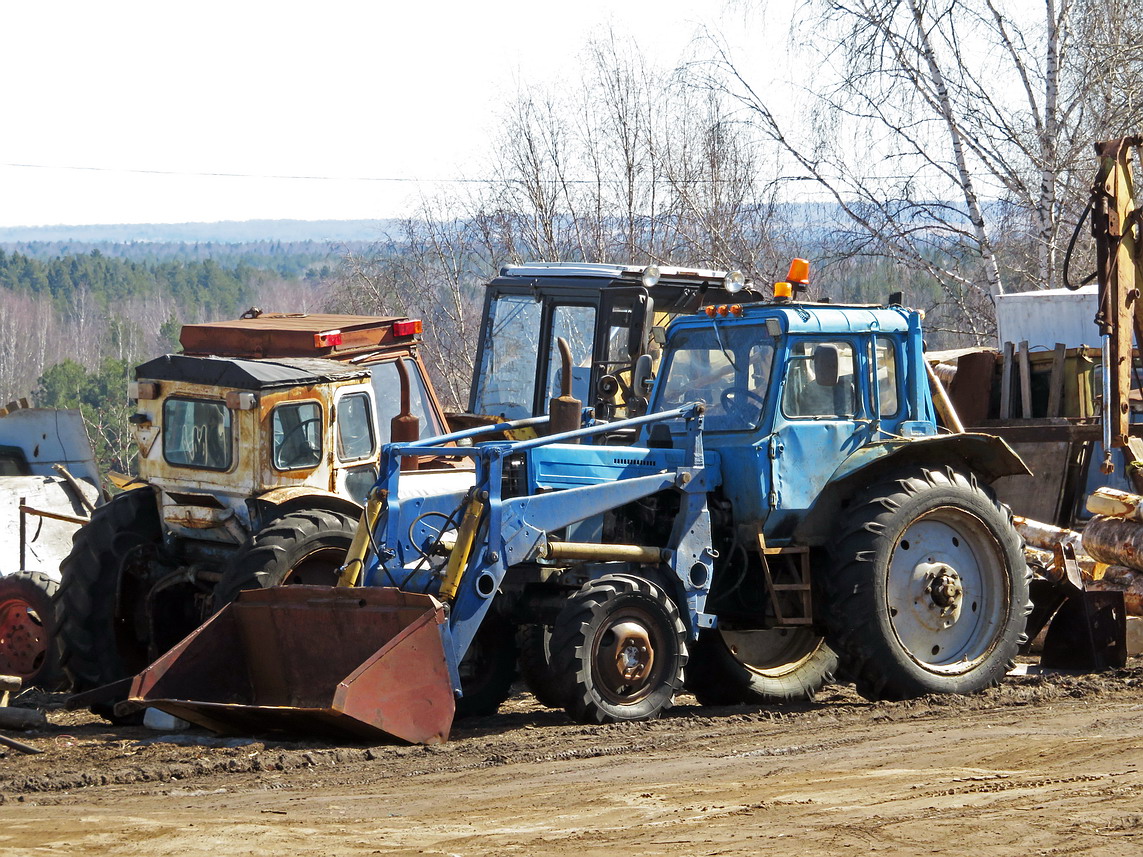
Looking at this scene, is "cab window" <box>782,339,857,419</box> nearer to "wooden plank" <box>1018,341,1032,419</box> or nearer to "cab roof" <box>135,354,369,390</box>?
"cab roof" <box>135,354,369,390</box>

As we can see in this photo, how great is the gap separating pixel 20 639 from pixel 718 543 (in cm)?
540

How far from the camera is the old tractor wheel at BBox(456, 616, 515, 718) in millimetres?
8891

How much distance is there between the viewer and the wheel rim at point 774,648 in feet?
32.1

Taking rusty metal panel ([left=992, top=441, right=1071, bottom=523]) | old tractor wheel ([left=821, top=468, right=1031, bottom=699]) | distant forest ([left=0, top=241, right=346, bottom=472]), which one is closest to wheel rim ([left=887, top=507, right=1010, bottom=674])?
old tractor wheel ([left=821, top=468, right=1031, bottom=699])

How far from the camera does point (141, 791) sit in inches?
271

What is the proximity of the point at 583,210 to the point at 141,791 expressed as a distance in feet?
69.2

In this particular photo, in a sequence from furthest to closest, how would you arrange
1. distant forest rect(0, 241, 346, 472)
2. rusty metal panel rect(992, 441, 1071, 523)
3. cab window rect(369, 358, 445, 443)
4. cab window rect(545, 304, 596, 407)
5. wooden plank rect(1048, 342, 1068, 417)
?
1. distant forest rect(0, 241, 346, 472)
2. wooden plank rect(1048, 342, 1068, 417)
3. rusty metal panel rect(992, 441, 1071, 523)
4. cab window rect(545, 304, 596, 407)
5. cab window rect(369, 358, 445, 443)

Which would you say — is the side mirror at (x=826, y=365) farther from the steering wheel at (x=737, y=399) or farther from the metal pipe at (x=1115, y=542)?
the metal pipe at (x=1115, y=542)

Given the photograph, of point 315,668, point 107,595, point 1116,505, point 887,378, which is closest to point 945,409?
point 1116,505

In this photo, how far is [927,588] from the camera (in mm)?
9195

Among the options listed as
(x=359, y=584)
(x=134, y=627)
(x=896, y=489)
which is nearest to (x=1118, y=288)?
(x=896, y=489)

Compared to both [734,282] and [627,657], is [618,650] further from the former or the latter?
[734,282]

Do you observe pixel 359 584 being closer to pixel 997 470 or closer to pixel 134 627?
pixel 134 627

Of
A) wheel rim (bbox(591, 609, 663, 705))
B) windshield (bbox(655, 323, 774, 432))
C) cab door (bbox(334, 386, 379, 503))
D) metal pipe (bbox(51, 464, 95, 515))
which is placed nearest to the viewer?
wheel rim (bbox(591, 609, 663, 705))
